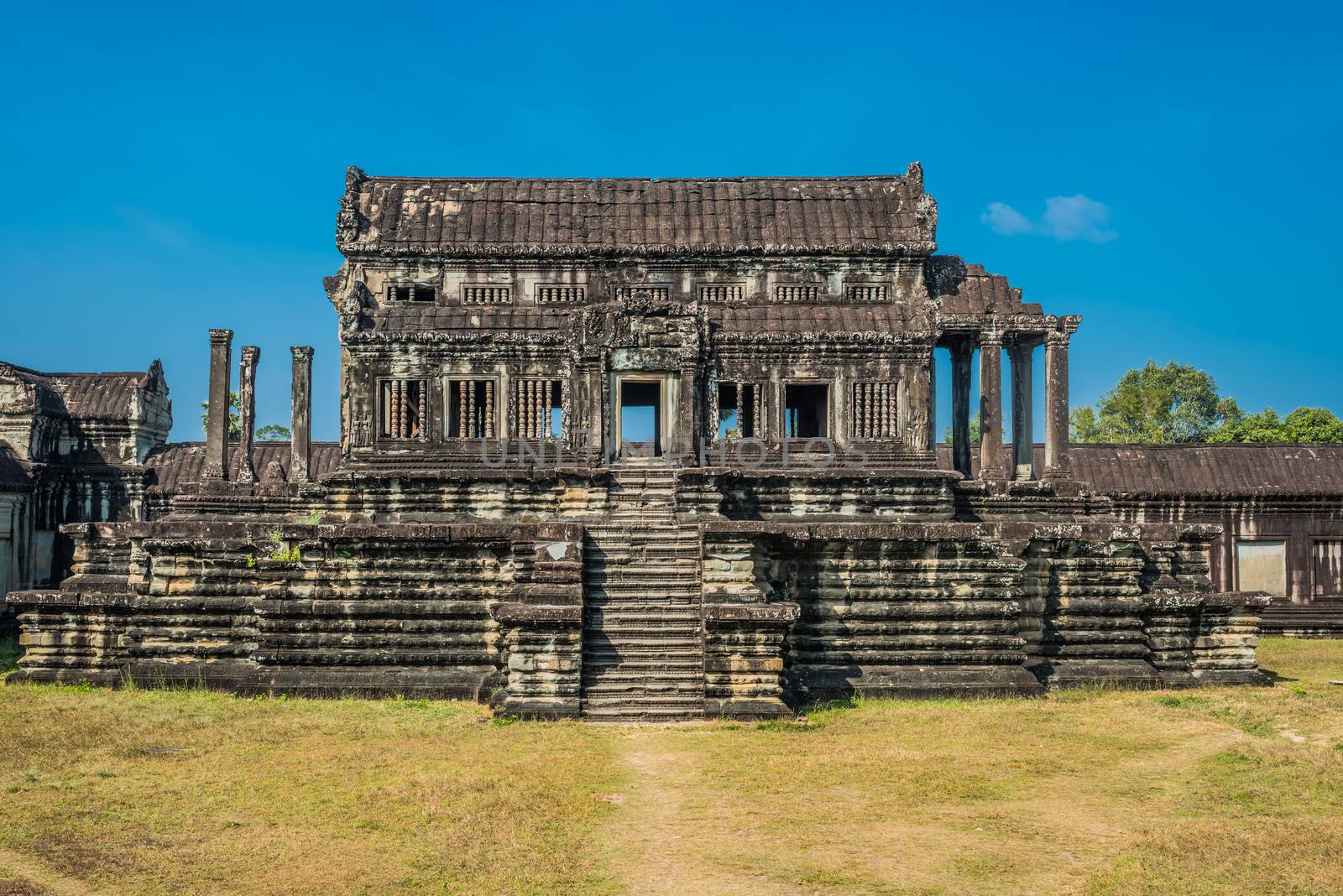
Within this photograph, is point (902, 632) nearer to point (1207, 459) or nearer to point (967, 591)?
point (967, 591)

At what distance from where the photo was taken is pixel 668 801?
9914 millimetres

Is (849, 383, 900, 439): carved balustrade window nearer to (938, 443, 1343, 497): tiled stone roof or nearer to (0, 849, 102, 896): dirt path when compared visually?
(938, 443, 1343, 497): tiled stone roof

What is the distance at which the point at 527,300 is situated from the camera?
1978 centimetres

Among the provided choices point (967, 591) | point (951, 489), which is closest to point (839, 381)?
point (951, 489)

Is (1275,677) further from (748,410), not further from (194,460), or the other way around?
(194,460)

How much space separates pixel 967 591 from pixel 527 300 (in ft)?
30.1

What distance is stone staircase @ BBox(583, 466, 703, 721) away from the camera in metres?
13.6

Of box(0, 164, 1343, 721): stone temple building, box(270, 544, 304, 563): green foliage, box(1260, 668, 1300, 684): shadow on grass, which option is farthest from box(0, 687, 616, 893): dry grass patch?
box(1260, 668, 1300, 684): shadow on grass

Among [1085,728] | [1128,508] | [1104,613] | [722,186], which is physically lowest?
[1085,728]

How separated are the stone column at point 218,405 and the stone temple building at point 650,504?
5 cm

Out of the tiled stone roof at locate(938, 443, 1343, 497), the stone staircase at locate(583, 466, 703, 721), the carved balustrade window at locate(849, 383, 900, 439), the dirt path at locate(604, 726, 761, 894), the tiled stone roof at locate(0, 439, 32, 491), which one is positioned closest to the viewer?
the dirt path at locate(604, 726, 761, 894)

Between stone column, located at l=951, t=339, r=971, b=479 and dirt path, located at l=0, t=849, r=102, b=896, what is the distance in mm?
17017

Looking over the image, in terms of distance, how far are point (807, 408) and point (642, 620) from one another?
8.23m

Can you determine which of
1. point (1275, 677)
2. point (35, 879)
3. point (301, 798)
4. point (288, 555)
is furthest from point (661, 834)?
point (1275, 677)
